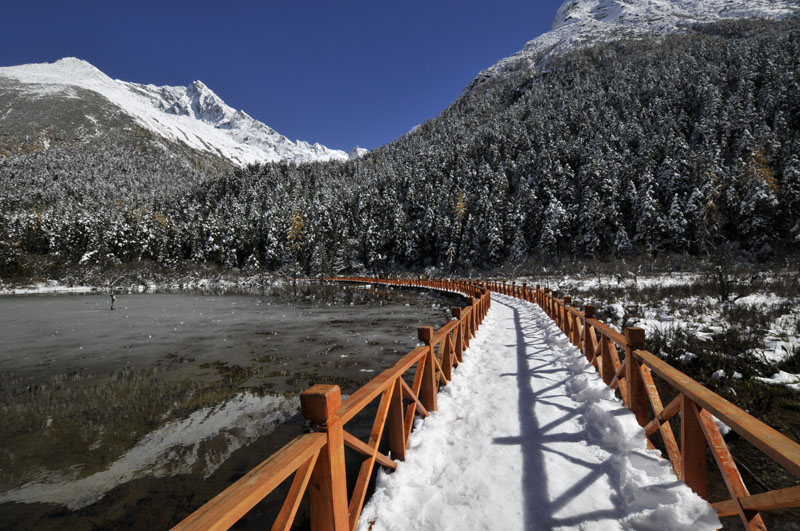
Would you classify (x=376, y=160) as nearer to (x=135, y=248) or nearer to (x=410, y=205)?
(x=410, y=205)

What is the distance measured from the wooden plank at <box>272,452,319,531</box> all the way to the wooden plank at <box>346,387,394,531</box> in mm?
914

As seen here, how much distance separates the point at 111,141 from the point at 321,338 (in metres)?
226

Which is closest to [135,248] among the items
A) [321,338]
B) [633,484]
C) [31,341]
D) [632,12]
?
[31,341]

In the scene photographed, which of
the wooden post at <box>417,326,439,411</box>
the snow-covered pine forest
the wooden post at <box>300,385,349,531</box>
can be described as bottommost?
the wooden post at <box>417,326,439,411</box>

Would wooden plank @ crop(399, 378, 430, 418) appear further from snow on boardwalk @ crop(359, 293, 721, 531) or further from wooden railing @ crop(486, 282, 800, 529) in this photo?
wooden railing @ crop(486, 282, 800, 529)

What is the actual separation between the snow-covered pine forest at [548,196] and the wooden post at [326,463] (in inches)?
2010

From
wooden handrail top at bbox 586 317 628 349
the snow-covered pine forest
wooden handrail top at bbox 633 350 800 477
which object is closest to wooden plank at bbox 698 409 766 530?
wooden handrail top at bbox 633 350 800 477

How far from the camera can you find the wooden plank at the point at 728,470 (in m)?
1.92

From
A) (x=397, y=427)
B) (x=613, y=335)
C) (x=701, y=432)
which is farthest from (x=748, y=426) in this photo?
(x=613, y=335)

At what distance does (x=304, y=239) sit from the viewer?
240 ft

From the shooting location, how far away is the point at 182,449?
19.1 feet

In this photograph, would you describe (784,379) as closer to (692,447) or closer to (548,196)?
(692,447)

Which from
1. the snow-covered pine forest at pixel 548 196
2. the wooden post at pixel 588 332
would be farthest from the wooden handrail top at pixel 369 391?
the snow-covered pine forest at pixel 548 196

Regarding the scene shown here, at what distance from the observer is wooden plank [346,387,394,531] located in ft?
8.82
